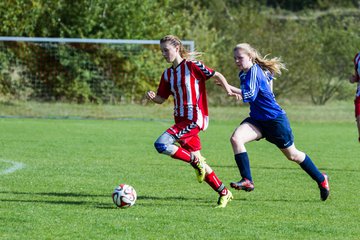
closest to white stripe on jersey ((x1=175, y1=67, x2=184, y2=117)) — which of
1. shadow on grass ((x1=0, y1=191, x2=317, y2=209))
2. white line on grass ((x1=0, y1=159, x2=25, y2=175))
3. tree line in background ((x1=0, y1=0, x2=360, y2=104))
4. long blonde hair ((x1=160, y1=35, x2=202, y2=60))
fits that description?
long blonde hair ((x1=160, y1=35, x2=202, y2=60))

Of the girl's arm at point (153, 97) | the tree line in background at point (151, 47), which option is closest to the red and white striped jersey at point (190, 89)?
the girl's arm at point (153, 97)

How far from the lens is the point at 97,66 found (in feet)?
72.1

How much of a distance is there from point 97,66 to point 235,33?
26.8 feet

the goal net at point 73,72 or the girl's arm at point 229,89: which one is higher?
the girl's arm at point 229,89

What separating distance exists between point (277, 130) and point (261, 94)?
38 cm

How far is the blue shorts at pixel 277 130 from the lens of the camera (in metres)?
7.95

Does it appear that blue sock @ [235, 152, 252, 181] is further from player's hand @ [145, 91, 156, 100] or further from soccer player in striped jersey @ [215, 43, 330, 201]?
player's hand @ [145, 91, 156, 100]

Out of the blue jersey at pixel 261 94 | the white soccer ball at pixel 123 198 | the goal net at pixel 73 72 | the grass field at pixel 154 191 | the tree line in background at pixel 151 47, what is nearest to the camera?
the grass field at pixel 154 191

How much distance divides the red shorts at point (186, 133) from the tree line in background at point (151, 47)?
12.7 metres

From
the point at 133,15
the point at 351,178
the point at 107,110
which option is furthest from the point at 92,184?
the point at 133,15

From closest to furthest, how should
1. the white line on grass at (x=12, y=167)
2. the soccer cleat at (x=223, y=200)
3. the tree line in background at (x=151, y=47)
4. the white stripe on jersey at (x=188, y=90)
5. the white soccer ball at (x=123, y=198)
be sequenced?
the white soccer ball at (x=123, y=198) < the soccer cleat at (x=223, y=200) < the white stripe on jersey at (x=188, y=90) < the white line on grass at (x=12, y=167) < the tree line in background at (x=151, y=47)

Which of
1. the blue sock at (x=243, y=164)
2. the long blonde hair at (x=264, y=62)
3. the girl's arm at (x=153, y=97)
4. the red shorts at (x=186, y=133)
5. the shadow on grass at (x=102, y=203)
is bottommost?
the shadow on grass at (x=102, y=203)

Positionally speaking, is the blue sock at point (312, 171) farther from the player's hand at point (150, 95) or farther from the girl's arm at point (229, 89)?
the player's hand at point (150, 95)

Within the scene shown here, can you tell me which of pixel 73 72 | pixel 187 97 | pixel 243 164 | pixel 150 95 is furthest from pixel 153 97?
pixel 73 72
